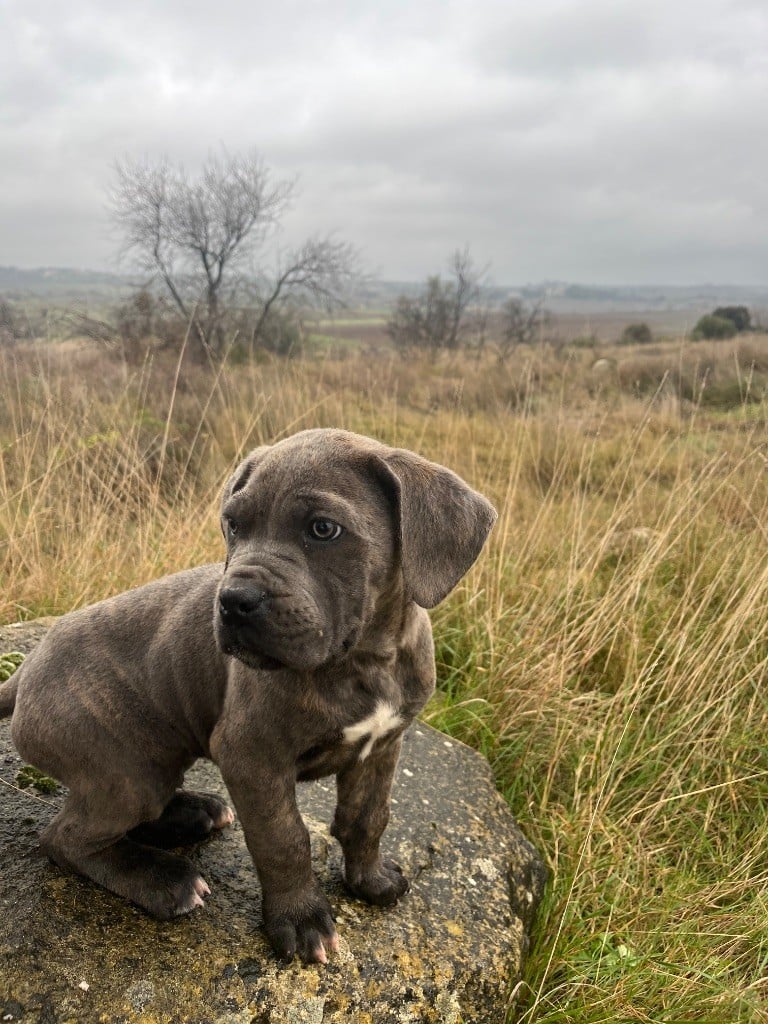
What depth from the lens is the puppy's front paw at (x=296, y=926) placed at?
2.58m

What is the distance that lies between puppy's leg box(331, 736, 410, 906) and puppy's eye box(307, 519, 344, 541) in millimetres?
817

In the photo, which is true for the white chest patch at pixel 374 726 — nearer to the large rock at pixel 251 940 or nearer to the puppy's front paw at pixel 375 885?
the puppy's front paw at pixel 375 885

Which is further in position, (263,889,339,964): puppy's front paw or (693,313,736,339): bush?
(693,313,736,339): bush

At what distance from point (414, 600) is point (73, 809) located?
132 cm

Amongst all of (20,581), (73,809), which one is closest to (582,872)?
(73,809)

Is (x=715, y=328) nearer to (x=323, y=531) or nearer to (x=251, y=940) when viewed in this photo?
(x=323, y=531)

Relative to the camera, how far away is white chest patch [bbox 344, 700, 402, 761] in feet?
8.01

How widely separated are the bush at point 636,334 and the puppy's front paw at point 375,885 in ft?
126

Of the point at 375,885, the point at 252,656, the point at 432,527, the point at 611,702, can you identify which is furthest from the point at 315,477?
the point at 611,702

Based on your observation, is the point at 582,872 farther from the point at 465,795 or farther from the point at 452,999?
the point at 452,999

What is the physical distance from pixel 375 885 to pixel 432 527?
1.45m

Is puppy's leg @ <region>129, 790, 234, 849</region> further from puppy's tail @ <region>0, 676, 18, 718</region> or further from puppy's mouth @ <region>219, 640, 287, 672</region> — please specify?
puppy's mouth @ <region>219, 640, 287, 672</region>

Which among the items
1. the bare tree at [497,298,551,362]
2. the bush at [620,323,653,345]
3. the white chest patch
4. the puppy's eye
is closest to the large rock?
the white chest patch

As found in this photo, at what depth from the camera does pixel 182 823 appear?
3.03 metres
